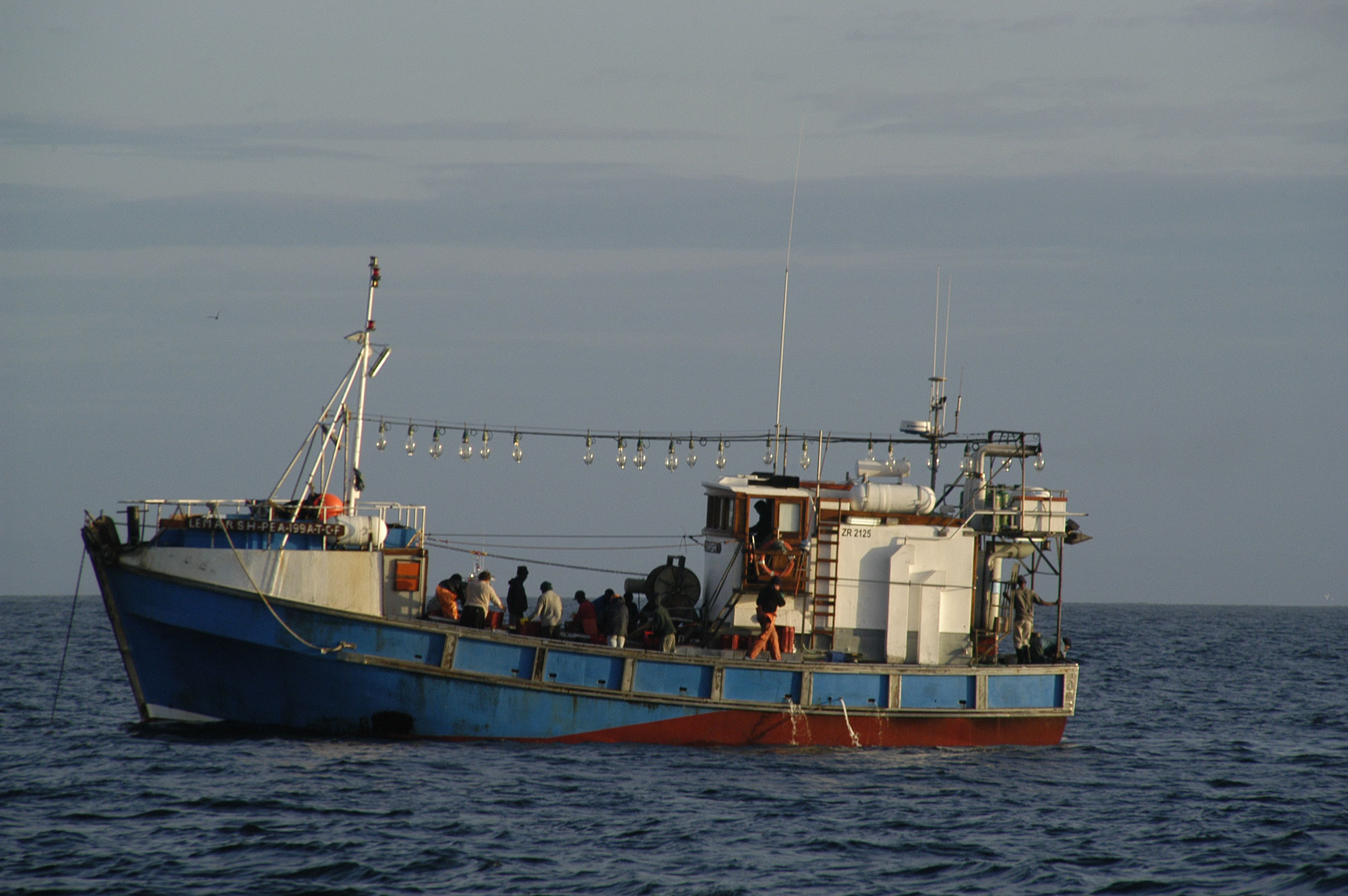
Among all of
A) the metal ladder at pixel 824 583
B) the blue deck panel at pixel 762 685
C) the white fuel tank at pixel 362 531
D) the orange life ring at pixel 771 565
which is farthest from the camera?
the metal ladder at pixel 824 583

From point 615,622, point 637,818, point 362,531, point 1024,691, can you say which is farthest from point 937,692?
point 362,531

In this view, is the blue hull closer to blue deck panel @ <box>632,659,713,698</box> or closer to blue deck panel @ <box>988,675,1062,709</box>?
blue deck panel @ <box>632,659,713,698</box>

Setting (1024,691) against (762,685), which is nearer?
(762,685)

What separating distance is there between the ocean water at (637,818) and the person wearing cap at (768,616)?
168cm

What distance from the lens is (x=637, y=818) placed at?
18922 millimetres

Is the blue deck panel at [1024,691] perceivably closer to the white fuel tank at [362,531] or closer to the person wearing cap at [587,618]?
the person wearing cap at [587,618]

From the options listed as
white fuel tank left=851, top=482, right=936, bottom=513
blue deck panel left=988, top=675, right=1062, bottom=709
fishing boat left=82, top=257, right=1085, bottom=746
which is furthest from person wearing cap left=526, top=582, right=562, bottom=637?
blue deck panel left=988, top=675, right=1062, bottom=709

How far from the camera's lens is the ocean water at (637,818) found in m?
16.4

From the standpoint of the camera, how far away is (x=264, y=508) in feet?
74.0

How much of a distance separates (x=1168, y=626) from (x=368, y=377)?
330ft

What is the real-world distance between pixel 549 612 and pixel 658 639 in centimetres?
190

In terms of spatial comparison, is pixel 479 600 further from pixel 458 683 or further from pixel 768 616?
pixel 768 616

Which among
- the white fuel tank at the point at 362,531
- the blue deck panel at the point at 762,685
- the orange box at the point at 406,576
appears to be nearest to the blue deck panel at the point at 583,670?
the blue deck panel at the point at 762,685

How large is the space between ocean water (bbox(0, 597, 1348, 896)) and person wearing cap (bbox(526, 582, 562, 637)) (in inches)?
78.6
